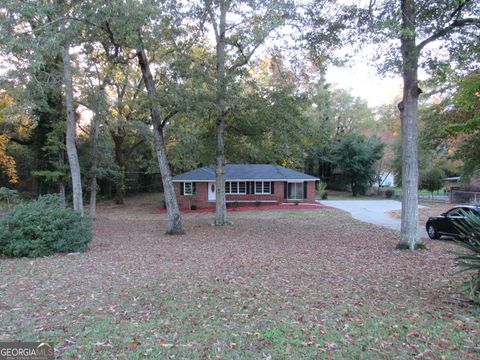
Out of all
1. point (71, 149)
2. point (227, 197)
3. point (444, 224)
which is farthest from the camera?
point (227, 197)

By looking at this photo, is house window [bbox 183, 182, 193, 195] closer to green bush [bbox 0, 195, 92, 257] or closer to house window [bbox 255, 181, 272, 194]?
house window [bbox 255, 181, 272, 194]

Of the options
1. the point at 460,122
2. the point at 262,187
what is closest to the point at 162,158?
the point at 460,122

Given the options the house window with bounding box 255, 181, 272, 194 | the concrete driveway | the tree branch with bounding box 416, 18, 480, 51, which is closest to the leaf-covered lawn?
the tree branch with bounding box 416, 18, 480, 51

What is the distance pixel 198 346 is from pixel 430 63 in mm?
10395

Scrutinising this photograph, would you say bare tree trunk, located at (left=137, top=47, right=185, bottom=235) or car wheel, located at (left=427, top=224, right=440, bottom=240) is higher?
bare tree trunk, located at (left=137, top=47, right=185, bottom=235)

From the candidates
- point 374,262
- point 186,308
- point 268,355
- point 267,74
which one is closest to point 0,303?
point 186,308

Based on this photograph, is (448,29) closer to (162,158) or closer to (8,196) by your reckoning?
(162,158)

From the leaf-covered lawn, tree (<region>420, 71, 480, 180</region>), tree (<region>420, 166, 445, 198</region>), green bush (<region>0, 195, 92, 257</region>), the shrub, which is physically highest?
tree (<region>420, 71, 480, 180</region>)

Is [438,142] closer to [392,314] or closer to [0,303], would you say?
[392,314]

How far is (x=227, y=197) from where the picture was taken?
31.1 m

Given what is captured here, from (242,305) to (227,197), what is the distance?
26.0m

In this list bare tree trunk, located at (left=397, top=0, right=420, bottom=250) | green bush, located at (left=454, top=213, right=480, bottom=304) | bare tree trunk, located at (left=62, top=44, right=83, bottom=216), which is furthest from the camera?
bare tree trunk, located at (left=62, top=44, right=83, bottom=216)

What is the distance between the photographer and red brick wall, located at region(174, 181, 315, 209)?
3016cm

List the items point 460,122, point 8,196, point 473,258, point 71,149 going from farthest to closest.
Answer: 1. point 71,149
2. point 460,122
3. point 8,196
4. point 473,258
